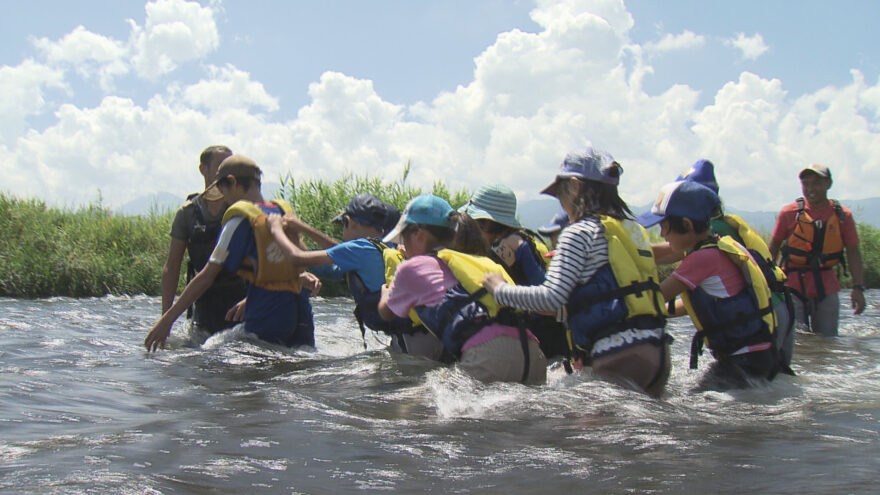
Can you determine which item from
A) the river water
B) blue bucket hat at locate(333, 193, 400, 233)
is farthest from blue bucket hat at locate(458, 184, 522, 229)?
the river water

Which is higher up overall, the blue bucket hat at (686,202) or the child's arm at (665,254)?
the blue bucket hat at (686,202)

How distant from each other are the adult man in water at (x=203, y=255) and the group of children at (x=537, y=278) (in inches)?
20.5

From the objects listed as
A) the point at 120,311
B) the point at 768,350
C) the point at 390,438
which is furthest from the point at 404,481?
the point at 120,311

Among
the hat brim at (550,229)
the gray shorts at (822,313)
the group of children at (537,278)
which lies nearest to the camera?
the group of children at (537,278)

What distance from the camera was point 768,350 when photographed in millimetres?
4621

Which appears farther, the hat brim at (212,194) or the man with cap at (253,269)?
the hat brim at (212,194)

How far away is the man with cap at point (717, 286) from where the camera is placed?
4418 millimetres

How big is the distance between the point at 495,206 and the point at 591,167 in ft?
4.60

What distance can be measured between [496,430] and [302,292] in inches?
98.7

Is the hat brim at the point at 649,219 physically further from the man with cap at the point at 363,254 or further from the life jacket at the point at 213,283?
the life jacket at the point at 213,283

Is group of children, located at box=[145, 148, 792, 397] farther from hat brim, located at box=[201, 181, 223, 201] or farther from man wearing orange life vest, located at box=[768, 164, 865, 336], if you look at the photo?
man wearing orange life vest, located at box=[768, 164, 865, 336]

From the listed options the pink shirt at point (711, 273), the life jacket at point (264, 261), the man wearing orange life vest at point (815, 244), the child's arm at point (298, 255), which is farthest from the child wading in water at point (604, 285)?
the man wearing orange life vest at point (815, 244)

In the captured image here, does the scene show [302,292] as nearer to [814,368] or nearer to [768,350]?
[768,350]

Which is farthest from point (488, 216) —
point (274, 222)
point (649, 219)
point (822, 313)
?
point (822, 313)
